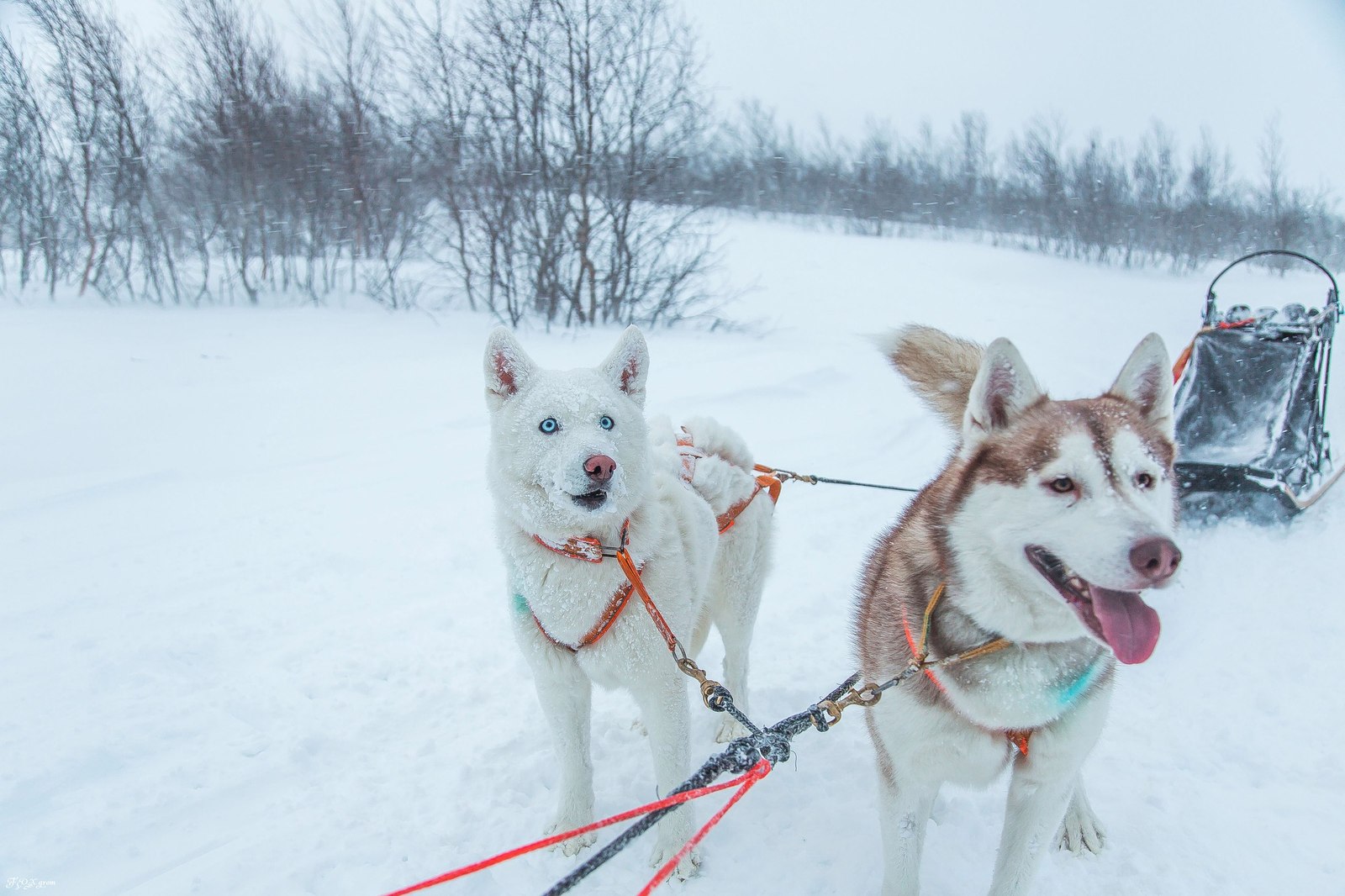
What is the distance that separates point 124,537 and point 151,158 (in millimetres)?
11463

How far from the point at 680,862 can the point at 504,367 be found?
1763 mm

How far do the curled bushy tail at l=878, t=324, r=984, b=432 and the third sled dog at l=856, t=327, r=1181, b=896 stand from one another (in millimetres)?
570

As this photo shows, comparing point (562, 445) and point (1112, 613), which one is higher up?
point (562, 445)

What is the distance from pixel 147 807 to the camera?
253cm

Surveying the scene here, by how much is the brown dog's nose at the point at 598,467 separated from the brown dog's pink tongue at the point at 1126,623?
4.12 ft

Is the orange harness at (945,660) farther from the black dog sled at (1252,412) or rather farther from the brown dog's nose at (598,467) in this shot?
the black dog sled at (1252,412)

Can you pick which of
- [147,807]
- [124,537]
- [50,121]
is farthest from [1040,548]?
[50,121]

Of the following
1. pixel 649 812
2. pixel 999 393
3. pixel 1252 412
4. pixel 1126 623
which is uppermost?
pixel 999 393

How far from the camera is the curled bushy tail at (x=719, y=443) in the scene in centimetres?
313

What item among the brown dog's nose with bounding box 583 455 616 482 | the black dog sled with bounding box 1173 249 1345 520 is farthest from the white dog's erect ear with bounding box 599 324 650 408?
the black dog sled with bounding box 1173 249 1345 520

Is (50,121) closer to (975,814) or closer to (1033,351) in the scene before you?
(975,814)

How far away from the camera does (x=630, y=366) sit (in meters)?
2.48

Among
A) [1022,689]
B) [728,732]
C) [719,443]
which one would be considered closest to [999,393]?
[1022,689]

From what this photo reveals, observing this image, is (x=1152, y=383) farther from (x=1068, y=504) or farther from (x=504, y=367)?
(x=504, y=367)
